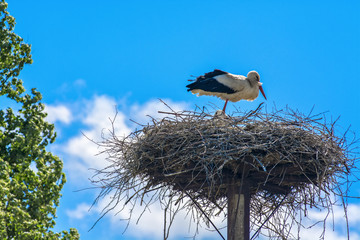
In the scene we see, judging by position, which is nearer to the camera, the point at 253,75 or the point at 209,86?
the point at 209,86

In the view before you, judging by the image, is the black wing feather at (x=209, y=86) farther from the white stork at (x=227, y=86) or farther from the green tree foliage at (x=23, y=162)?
the green tree foliage at (x=23, y=162)

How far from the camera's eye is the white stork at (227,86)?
12.1m

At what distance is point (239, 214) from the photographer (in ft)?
31.5

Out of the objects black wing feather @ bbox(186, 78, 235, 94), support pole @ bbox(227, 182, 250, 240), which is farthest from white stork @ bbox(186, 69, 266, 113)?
support pole @ bbox(227, 182, 250, 240)

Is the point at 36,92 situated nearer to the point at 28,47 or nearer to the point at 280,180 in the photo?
the point at 28,47

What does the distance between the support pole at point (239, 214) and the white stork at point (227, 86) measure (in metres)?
2.95

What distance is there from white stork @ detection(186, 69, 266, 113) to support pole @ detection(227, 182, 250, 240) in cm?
295

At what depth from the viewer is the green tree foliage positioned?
9.70m

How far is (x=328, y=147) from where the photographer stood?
893cm

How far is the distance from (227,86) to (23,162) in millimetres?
4223

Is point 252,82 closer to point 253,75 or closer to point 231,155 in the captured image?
point 253,75

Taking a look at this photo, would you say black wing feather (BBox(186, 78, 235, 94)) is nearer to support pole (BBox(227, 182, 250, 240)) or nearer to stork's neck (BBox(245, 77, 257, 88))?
stork's neck (BBox(245, 77, 257, 88))

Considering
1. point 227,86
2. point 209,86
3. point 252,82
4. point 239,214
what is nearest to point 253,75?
point 252,82

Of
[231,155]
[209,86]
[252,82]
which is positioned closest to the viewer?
[231,155]
